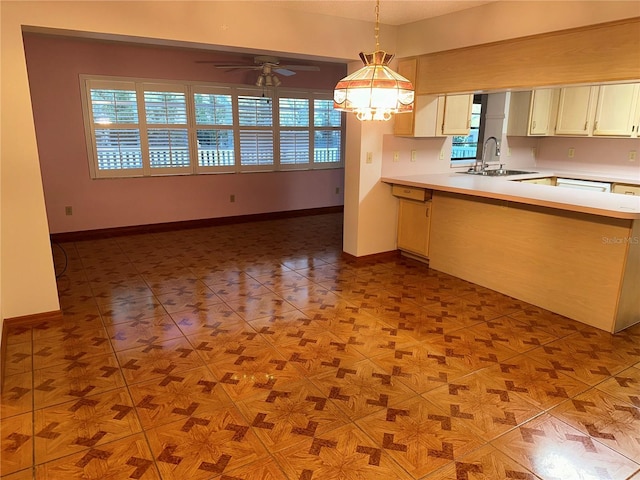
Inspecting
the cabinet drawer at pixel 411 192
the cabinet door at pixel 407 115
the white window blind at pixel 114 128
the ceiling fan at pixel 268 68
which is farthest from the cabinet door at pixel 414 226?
the white window blind at pixel 114 128

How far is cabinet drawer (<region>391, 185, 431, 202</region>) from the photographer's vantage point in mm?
4535

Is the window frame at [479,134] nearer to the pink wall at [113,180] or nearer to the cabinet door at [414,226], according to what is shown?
the cabinet door at [414,226]

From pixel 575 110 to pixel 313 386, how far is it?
16.0ft

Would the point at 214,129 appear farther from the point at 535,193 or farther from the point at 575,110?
the point at 575,110

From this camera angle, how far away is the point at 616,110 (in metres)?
4.98

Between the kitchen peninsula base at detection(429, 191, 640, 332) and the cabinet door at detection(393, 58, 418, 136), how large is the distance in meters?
0.75

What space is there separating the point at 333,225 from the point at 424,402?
451 centimetres

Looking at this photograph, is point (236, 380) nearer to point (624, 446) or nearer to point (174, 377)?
point (174, 377)

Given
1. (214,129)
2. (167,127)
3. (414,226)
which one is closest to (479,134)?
(414,226)

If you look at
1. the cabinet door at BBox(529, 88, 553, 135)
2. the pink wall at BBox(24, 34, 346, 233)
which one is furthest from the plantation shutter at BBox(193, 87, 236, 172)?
the cabinet door at BBox(529, 88, 553, 135)

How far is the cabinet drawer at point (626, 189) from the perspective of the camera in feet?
15.9

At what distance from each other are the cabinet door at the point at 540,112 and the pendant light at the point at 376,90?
4042mm

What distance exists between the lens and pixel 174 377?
2631 millimetres

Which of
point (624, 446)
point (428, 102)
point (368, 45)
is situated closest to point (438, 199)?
point (428, 102)
